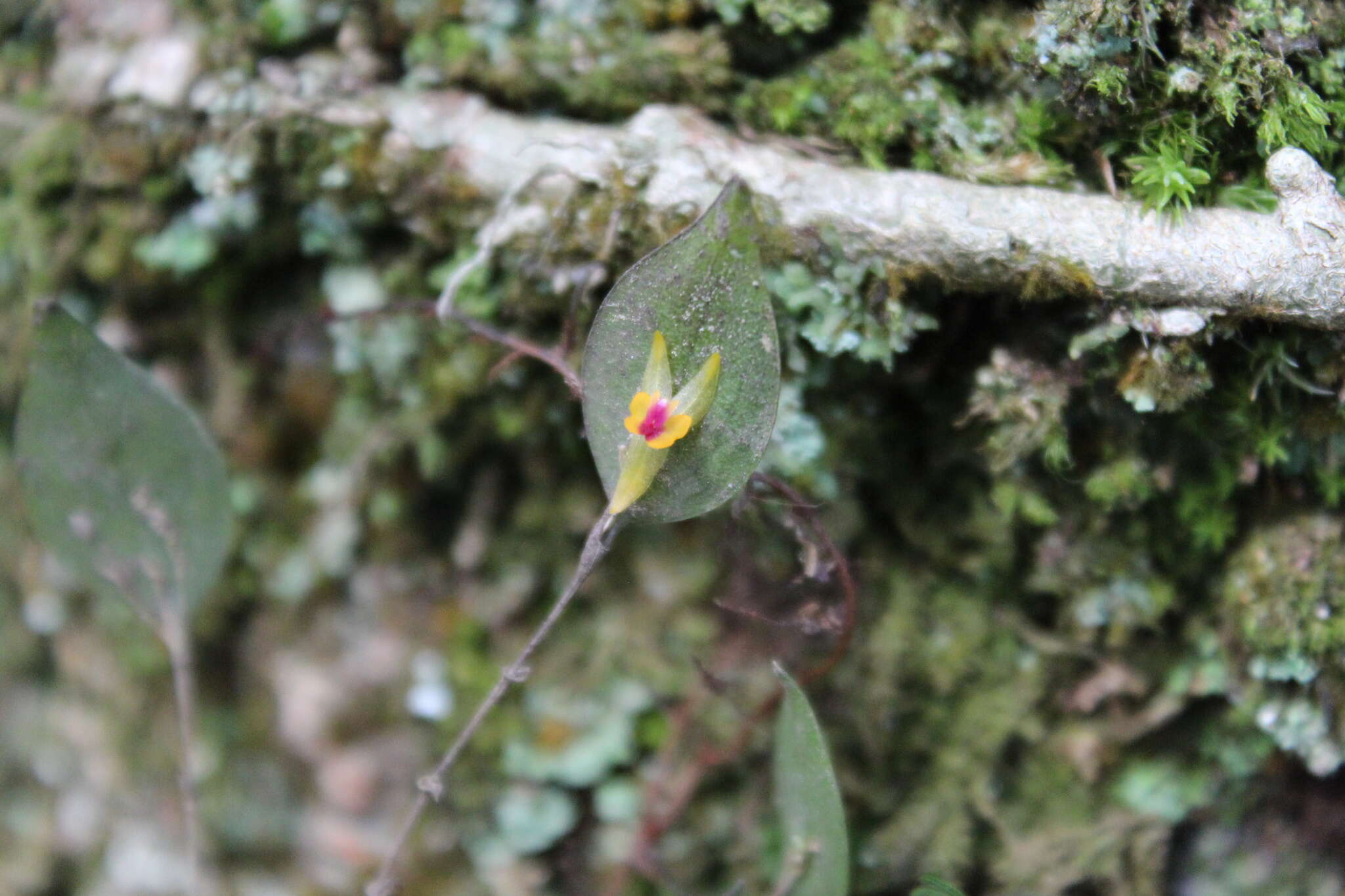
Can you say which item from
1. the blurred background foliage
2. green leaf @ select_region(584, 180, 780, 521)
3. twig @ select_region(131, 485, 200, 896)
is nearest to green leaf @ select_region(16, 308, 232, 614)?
twig @ select_region(131, 485, 200, 896)

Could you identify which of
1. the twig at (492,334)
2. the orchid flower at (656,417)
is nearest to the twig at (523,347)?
the twig at (492,334)

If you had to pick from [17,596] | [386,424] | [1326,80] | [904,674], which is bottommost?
[17,596]

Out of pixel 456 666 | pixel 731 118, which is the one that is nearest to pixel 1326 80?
pixel 731 118

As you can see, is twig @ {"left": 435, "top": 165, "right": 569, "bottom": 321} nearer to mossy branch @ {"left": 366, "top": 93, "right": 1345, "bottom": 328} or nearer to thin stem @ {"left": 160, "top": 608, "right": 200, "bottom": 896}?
mossy branch @ {"left": 366, "top": 93, "right": 1345, "bottom": 328}

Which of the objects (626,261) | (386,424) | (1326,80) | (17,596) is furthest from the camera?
(17,596)

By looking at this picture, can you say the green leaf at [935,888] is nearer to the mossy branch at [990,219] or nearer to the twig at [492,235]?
the mossy branch at [990,219]

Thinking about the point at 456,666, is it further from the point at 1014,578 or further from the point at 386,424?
the point at 1014,578
